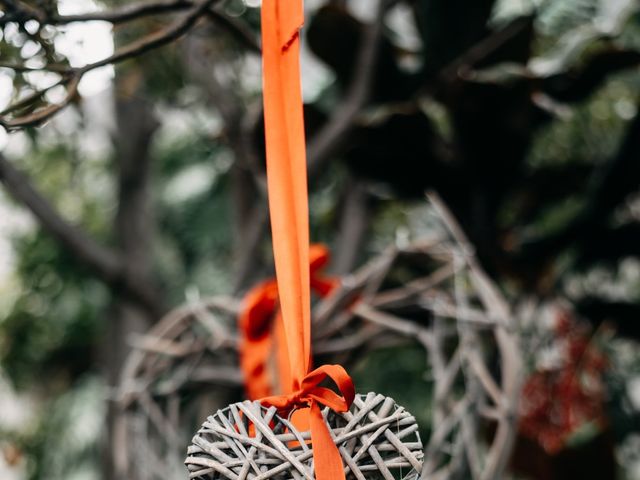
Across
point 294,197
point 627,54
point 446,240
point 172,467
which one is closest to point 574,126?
point 627,54

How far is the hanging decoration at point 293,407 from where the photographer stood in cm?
33

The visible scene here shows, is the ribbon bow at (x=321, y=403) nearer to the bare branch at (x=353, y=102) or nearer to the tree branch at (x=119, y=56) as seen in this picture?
the tree branch at (x=119, y=56)

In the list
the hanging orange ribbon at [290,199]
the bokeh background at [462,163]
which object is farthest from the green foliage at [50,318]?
the hanging orange ribbon at [290,199]

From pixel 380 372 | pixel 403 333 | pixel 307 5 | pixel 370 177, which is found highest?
pixel 307 5

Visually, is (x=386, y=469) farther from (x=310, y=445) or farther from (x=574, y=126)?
A: (x=574, y=126)

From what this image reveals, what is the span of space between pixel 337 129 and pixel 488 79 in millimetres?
174

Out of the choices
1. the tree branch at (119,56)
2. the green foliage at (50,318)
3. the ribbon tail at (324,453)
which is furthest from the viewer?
the green foliage at (50,318)

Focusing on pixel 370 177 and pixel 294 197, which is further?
pixel 370 177

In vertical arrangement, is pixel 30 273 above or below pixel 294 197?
below

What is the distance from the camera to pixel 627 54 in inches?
33.1

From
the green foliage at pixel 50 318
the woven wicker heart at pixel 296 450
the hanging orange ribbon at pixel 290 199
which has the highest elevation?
the hanging orange ribbon at pixel 290 199

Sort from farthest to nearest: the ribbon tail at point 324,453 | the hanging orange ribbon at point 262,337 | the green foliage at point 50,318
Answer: the green foliage at point 50,318
the hanging orange ribbon at point 262,337
the ribbon tail at point 324,453

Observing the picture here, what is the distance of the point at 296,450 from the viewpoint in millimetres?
345

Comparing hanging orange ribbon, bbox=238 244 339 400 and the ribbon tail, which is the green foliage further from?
the ribbon tail
